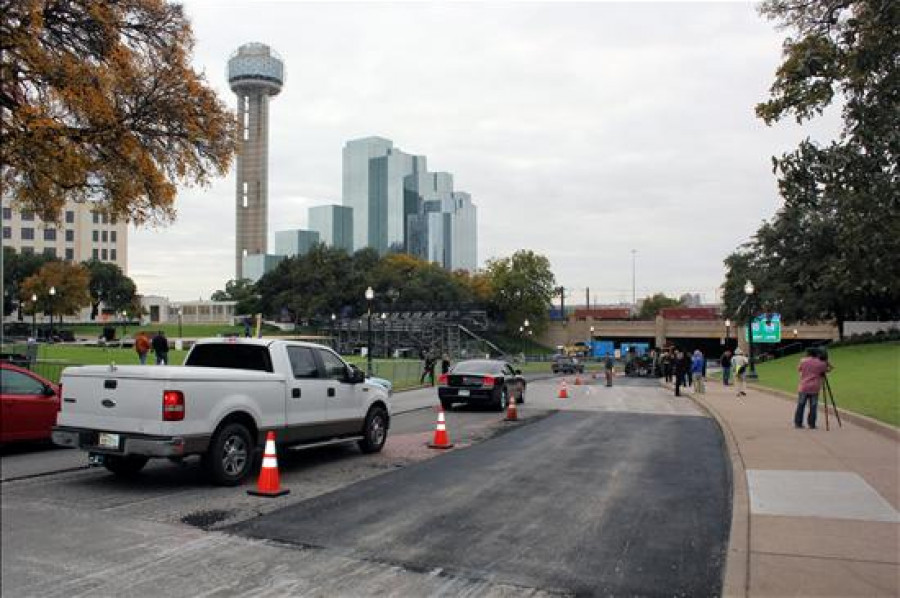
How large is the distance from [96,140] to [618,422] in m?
13.3

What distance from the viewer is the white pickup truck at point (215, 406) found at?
8305mm

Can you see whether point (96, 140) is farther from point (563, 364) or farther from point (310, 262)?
point (310, 262)

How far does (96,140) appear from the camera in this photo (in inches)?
613

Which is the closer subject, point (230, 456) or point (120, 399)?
point (120, 399)

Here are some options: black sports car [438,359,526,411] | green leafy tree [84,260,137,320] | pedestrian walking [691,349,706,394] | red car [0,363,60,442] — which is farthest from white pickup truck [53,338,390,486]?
green leafy tree [84,260,137,320]

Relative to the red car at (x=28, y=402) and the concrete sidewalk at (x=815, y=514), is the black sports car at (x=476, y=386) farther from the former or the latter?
the red car at (x=28, y=402)

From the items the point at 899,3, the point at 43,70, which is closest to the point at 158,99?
the point at 43,70

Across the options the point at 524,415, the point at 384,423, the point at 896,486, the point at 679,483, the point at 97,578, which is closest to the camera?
the point at 97,578

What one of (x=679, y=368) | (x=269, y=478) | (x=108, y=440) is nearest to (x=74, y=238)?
(x=679, y=368)

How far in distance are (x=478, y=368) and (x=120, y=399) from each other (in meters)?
13.9

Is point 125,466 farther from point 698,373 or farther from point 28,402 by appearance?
point 698,373

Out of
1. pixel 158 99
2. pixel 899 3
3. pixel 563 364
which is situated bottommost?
pixel 563 364

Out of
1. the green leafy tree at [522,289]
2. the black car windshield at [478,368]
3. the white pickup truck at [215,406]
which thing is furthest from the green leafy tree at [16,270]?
the white pickup truck at [215,406]

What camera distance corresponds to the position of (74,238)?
121750mm
